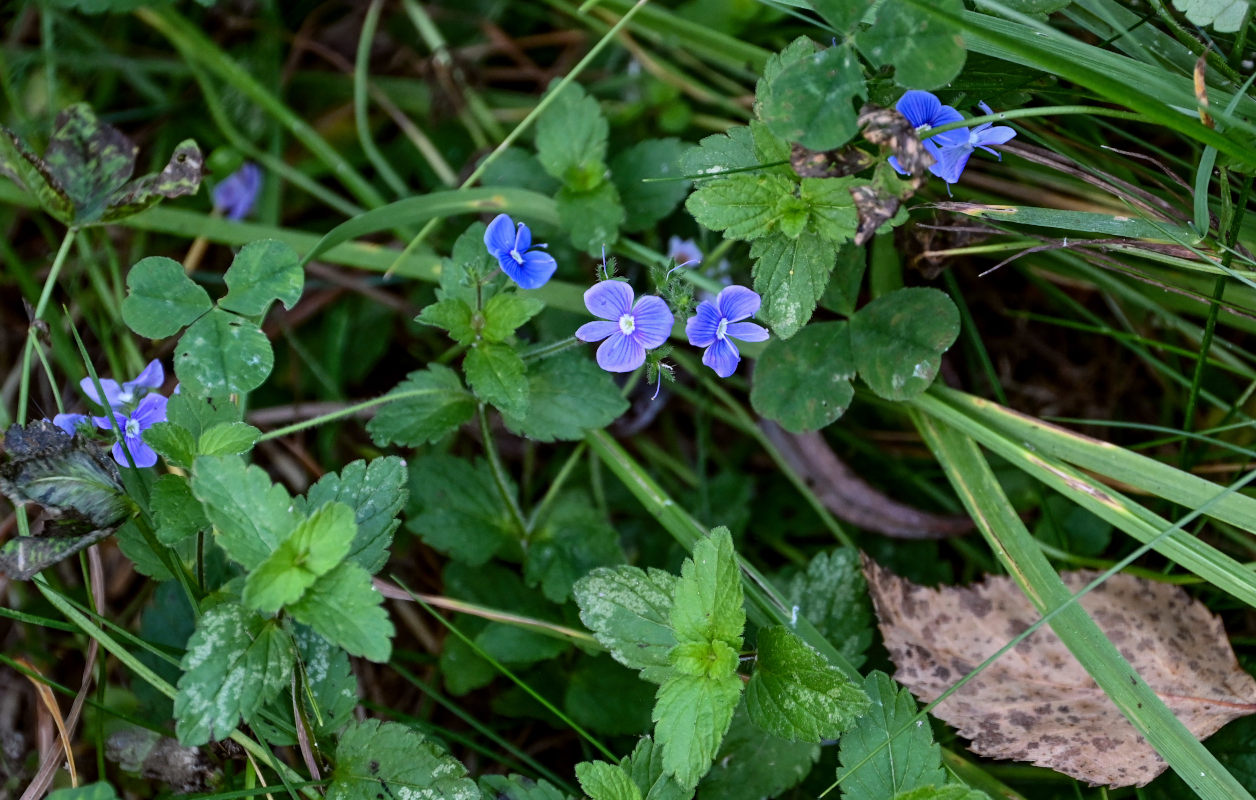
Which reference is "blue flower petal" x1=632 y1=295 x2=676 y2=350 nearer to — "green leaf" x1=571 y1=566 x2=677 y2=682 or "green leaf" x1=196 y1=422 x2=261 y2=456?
"green leaf" x1=571 y1=566 x2=677 y2=682

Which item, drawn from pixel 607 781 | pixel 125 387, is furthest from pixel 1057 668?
pixel 125 387

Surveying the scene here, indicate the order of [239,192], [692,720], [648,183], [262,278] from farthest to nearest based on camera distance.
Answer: [239,192]
[648,183]
[262,278]
[692,720]

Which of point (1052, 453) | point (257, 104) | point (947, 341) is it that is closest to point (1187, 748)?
point (1052, 453)

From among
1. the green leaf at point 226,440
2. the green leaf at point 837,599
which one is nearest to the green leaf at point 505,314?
the green leaf at point 226,440

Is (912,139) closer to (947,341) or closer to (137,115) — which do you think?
(947,341)

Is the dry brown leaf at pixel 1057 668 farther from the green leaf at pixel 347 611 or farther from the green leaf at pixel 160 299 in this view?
the green leaf at pixel 160 299

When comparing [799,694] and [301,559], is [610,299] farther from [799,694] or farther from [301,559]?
[799,694]
